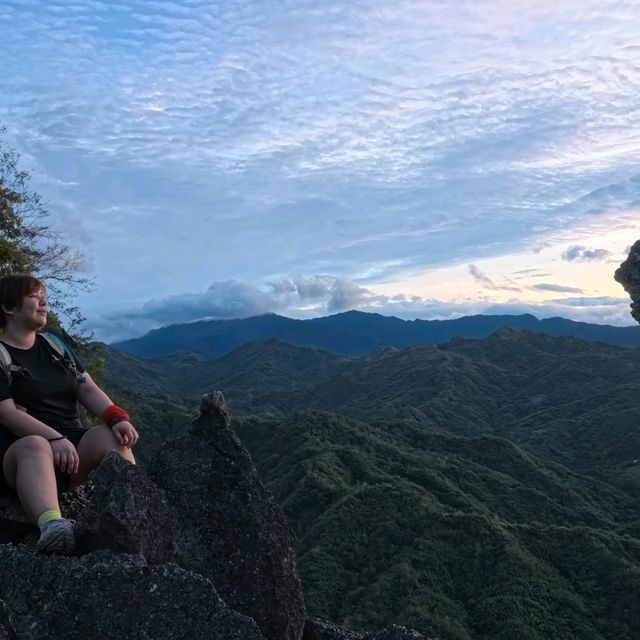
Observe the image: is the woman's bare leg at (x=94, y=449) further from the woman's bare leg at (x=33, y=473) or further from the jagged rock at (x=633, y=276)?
the jagged rock at (x=633, y=276)

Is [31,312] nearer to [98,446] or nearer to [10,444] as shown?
[10,444]

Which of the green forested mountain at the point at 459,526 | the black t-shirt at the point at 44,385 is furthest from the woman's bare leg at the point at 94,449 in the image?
the green forested mountain at the point at 459,526

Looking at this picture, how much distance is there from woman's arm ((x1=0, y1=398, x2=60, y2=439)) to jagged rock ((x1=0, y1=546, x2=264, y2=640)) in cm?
136

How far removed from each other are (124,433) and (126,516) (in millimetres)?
1294

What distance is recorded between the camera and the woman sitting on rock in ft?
22.2

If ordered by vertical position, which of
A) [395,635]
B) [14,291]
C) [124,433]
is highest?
[14,291]

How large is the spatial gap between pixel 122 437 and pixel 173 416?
454ft

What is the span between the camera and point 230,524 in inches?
310

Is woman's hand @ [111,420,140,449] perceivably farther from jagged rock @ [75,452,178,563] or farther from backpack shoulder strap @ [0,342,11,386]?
backpack shoulder strap @ [0,342,11,386]

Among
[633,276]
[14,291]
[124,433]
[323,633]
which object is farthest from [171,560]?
[633,276]

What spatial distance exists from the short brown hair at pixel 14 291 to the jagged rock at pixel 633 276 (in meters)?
25.4

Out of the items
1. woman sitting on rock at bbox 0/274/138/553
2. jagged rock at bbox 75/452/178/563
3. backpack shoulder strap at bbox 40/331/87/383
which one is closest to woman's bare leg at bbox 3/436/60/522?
woman sitting on rock at bbox 0/274/138/553

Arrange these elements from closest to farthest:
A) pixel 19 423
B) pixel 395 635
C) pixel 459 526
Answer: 1. pixel 395 635
2. pixel 19 423
3. pixel 459 526

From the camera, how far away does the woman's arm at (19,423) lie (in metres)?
7.03
